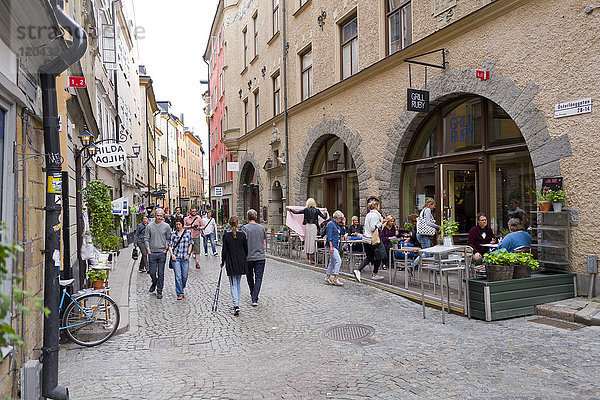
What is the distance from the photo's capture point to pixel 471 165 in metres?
10.3

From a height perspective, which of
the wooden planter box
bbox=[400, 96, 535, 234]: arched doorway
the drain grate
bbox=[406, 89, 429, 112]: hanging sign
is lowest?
the drain grate

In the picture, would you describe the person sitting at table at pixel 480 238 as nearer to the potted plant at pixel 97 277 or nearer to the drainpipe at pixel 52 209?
the potted plant at pixel 97 277

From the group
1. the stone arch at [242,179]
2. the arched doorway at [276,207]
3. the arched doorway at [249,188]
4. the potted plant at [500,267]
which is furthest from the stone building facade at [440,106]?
the arched doorway at [249,188]

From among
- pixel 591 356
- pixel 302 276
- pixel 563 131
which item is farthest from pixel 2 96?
pixel 302 276

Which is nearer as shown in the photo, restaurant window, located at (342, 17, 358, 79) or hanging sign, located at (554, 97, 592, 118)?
hanging sign, located at (554, 97, 592, 118)

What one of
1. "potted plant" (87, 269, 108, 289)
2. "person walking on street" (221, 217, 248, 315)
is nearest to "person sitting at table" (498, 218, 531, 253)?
"person walking on street" (221, 217, 248, 315)

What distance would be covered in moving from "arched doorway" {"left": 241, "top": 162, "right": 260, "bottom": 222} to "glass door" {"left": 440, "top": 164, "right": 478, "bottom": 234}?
15.3 meters

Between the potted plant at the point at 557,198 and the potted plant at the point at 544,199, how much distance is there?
0.05 m

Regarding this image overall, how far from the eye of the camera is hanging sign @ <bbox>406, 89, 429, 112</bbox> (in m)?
10.4

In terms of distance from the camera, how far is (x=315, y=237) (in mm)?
13117

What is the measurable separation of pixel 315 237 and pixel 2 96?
9.88 m

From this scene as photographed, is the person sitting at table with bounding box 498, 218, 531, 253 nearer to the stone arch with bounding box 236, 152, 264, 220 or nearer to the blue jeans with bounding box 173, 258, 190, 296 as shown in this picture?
the blue jeans with bounding box 173, 258, 190, 296

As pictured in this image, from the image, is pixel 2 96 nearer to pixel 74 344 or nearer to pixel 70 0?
pixel 74 344

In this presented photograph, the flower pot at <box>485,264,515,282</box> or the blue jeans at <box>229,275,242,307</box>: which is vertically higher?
the flower pot at <box>485,264,515,282</box>
